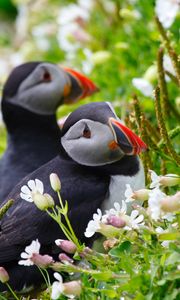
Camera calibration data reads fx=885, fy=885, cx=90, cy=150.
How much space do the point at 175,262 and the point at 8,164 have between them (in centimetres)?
213

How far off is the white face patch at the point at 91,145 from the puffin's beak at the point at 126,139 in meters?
0.08

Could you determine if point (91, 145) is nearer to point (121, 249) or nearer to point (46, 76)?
point (121, 249)

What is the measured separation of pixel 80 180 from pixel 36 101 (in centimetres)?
158

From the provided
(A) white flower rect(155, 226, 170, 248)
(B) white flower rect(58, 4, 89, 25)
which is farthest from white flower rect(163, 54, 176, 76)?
(B) white flower rect(58, 4, 89, 25)

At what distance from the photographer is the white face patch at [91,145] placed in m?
3.16

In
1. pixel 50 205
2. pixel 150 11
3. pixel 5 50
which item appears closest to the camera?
pixel 50 205

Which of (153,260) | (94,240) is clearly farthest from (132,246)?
(94,240)

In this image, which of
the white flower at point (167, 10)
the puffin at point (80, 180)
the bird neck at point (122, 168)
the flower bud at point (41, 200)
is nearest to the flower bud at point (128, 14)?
the white flower at point (167, 10)

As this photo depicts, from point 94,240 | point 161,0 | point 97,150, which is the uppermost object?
point 161,0

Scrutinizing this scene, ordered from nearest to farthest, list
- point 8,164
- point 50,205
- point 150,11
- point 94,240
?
1. point 50,205
2. point 94,240
3. point 8,164
4. point 150,11

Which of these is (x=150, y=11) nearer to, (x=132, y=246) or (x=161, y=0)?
(x=161, y=0)

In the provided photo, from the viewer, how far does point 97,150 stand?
10.5 ft

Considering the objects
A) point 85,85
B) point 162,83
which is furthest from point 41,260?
point 85,85

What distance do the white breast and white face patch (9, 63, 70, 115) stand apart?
154 cm
